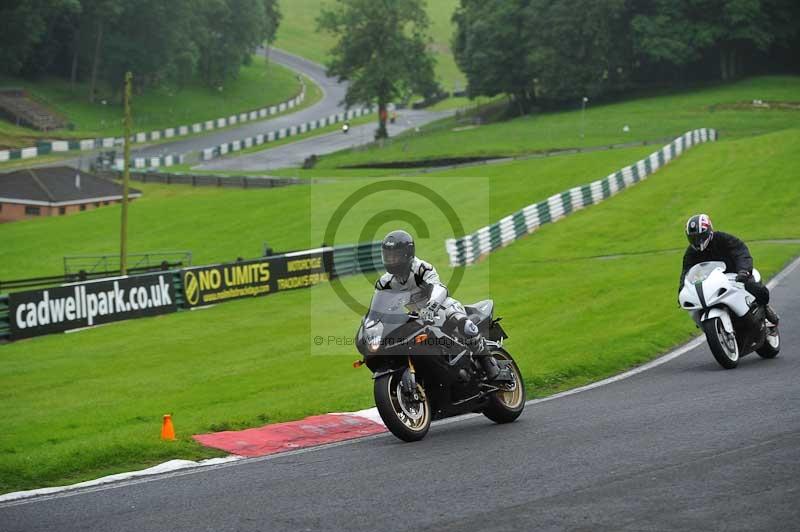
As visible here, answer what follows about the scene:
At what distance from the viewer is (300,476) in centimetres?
964

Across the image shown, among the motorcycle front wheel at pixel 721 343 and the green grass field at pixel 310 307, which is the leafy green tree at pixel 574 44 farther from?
the motorcycle front wheel at pixel 721 343

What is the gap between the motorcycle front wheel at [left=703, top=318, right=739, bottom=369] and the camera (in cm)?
1473

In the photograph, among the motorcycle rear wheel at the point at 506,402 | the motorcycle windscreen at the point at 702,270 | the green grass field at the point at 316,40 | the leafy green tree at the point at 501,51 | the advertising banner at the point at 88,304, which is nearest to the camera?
the motorcycle rear wheel at the point at 506,402

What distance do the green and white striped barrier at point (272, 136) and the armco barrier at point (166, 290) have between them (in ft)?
197

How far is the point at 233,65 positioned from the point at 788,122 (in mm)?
71902

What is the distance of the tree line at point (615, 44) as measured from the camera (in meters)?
97.6

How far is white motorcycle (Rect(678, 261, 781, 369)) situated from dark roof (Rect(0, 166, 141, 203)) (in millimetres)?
59262

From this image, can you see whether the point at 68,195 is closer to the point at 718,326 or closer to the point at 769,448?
the point at 718,326

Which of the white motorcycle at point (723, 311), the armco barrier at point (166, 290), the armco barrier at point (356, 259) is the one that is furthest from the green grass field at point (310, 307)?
the white motorcycle at point (723, 311)

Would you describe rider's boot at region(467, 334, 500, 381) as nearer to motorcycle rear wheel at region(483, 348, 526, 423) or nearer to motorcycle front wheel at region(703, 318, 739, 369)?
motorcycle rear wheel at region(483, 348, 526, 423)

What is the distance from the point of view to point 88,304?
30516 mm

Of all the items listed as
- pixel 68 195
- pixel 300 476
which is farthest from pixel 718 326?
pixel 68 195

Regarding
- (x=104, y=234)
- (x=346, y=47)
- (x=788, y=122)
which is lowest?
(x=104, y=234)

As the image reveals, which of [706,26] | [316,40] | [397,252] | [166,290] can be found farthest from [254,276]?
[316,40]
